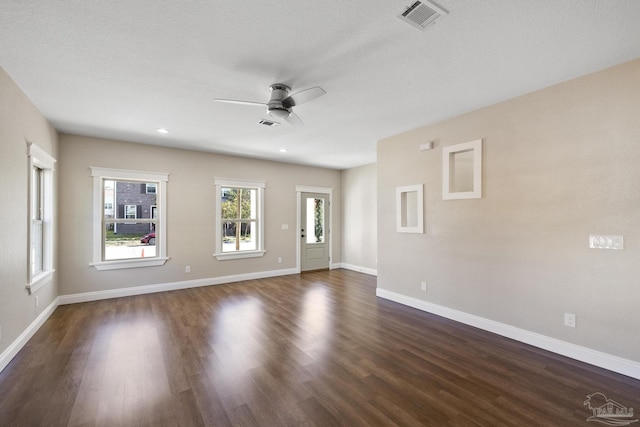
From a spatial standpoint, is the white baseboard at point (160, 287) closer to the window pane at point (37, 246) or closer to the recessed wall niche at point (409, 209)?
the window pane at point (37, 246)

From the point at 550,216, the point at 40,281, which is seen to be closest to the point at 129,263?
the point at 40,281

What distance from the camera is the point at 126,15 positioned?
1.89 meters

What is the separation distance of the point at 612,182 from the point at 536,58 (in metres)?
1.33

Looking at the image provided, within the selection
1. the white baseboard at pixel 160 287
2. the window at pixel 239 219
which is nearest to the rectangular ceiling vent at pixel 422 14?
the window at pixel 239 219

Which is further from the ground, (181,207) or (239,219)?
(181,207)

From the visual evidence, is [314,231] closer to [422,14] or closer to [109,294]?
[109,294]

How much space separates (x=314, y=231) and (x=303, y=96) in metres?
5.11

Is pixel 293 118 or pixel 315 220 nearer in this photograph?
pixel 293 118

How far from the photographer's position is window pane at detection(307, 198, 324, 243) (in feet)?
24.3

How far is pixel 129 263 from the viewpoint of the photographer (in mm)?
4988

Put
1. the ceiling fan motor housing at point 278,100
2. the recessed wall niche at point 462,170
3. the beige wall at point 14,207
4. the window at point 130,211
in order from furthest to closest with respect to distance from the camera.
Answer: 1. the window at point 130,211
2. the recessed wall niche at point 462,170
3. the ceiling fan motor housing at point 278,100
4. the beige wall at point 14,207

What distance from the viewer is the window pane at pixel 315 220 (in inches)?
291

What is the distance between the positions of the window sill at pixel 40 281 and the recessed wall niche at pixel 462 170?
522cm

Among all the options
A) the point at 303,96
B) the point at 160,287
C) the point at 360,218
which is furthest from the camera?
the point at 360,218
